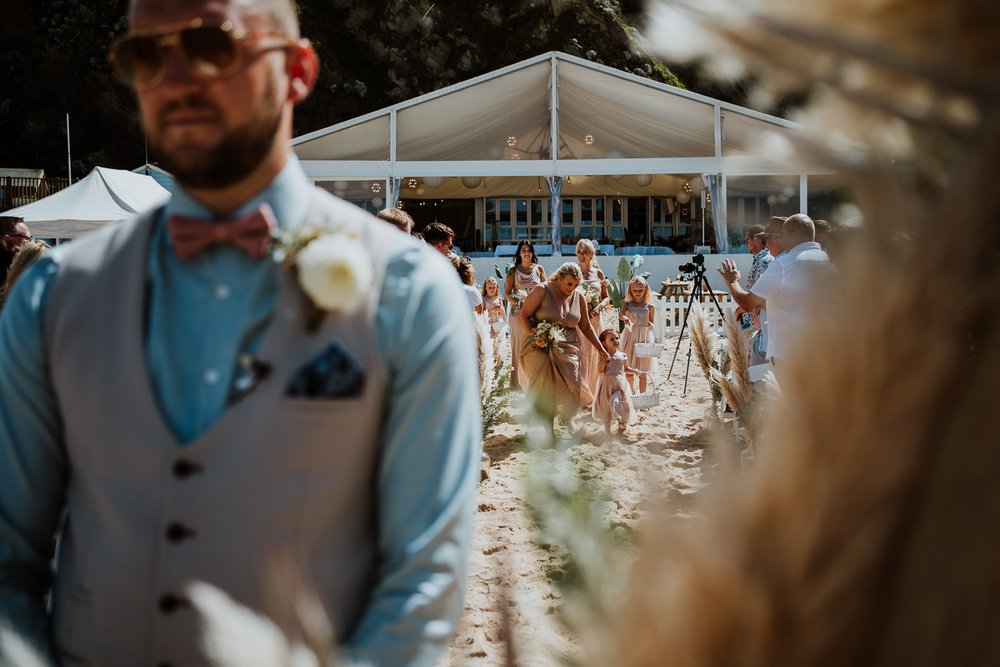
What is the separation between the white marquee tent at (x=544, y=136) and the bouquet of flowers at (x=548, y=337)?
590 inches

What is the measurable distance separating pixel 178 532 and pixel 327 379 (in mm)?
306

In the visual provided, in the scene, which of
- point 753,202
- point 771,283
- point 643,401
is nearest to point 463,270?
point 643,401

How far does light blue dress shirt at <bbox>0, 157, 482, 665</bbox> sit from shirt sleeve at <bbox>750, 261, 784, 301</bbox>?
4.05 metres

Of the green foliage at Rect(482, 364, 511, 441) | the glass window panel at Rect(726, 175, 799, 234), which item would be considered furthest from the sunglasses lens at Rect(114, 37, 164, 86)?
the glass window panel at Rect(726, 175, 799, 234)

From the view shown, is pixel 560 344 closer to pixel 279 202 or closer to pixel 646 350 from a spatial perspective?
pixel 646 350

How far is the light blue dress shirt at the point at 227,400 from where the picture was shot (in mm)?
1224

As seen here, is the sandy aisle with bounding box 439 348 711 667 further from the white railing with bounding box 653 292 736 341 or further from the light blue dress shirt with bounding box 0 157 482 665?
the white railing with bounding box 653 292 736 341

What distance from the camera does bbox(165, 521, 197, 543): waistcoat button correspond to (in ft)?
3.98

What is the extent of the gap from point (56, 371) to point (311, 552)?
1.56 ft

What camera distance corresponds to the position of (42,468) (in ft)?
4.36

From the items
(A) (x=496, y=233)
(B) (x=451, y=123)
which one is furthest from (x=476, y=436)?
(A) (x=496, y=233)

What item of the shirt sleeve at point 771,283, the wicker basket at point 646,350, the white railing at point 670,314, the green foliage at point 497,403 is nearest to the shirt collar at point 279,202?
the shirt sleeve at point 771,283

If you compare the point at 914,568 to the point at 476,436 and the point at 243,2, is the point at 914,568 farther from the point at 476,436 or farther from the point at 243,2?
the point at 243,2

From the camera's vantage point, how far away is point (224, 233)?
135cm
